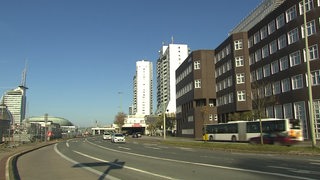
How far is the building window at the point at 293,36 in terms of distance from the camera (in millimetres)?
52225

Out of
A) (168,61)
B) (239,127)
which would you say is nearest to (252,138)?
(239,127)

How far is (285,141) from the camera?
38.6 m

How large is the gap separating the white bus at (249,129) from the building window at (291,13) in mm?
17443

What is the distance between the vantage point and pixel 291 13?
177 ft

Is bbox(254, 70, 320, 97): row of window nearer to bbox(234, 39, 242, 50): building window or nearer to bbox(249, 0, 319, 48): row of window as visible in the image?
bbox(249, 0, 319, 48): row of window

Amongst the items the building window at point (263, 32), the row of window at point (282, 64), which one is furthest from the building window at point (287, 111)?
the building window at point (263, 32)

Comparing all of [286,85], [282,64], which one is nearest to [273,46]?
[282,64]

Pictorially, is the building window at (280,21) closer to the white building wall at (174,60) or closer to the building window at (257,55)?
the building window at (257,55)

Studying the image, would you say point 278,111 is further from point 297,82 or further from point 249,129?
point 249,129

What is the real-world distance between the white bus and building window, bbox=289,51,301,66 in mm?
12272

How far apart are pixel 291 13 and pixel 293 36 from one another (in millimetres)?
3458

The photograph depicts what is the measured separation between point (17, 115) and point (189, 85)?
66.3 m

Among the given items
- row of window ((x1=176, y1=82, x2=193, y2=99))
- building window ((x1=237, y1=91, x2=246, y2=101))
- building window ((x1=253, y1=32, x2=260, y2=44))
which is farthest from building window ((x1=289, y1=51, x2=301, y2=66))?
row of window ((x1=176, y1=82, x2=193, y2=99))

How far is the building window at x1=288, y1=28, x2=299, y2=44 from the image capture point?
171 feet
